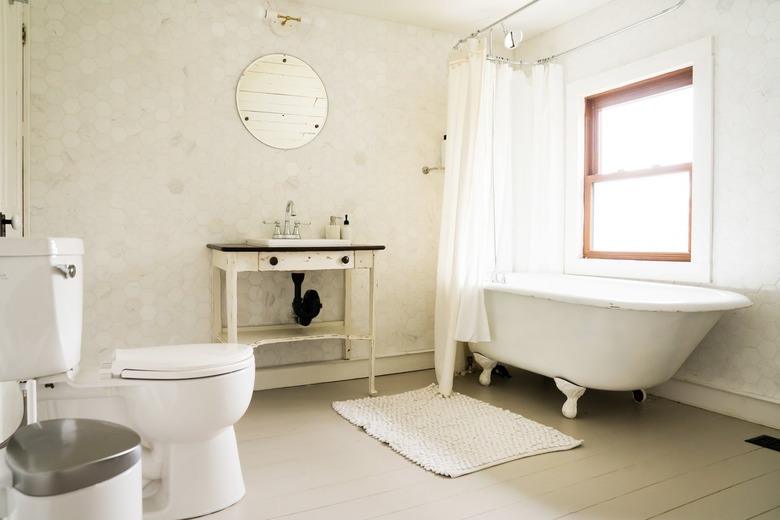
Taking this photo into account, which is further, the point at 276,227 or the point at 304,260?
the point at 276,227

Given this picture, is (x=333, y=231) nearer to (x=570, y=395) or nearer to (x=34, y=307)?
(x=570, y=395)

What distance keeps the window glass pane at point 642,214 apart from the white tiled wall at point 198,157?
1218 millimetres

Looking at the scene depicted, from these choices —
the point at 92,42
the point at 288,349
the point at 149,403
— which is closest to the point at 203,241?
the point at 288,349

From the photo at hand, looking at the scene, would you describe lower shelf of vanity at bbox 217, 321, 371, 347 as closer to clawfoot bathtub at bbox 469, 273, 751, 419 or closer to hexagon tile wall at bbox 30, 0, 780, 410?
hexagon tile wall at bbox 30, 0, 780, 410

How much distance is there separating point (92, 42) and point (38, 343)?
6.18 ft

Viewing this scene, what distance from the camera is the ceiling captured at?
328 cm

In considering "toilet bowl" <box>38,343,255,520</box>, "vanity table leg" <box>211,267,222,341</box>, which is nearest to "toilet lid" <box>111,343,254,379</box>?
"toilet bowl" <box>38,343,255,520</box>

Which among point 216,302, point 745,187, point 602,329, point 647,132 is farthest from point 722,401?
point 216,302

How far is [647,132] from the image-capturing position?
3320 mm

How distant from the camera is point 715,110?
276 centimetres

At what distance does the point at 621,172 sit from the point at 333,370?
87.3 inches

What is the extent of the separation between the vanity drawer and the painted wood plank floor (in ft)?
2.51

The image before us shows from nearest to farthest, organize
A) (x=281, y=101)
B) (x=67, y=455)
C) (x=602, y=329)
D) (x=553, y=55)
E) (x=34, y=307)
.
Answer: (x=67, y=455) → (x=34, y=307) → (x=602, y=329) → (x=281, y=101) → (x=553, y=55)

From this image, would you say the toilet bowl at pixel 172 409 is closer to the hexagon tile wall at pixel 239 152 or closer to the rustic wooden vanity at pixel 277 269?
the rustic wooden vanity at pixel 277 269
